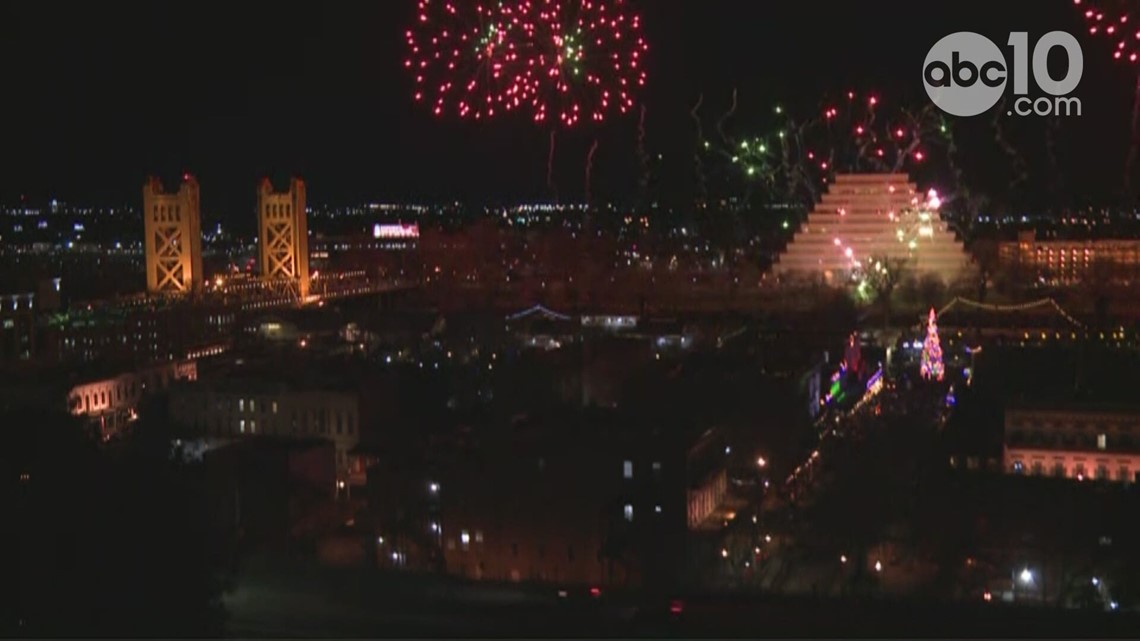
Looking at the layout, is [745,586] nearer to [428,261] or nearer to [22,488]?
[22,488]

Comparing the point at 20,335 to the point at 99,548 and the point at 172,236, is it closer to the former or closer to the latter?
the point at 172,236

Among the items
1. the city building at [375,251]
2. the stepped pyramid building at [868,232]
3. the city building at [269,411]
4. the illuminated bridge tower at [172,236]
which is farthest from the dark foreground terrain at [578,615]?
the city building at [375,251]

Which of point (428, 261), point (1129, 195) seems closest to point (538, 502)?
point (1129, 195)

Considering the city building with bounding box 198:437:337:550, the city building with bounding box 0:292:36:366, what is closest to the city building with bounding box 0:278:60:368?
the city building with bounding box 0:292:36:366

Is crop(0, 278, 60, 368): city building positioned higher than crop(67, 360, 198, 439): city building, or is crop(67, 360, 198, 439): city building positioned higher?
crop(0, 278, 60, 368): city building

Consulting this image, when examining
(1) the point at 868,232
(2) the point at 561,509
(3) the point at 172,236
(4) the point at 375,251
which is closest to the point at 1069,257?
(1) the point at 868,232

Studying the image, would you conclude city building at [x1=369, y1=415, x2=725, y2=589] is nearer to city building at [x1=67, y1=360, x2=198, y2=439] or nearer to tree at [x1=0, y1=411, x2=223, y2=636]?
tree at [x1=0, y1=411, x2=223, y2=636]
